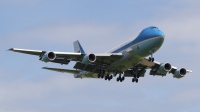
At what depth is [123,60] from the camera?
87.1 m

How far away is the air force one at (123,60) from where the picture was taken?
84750 millimetres

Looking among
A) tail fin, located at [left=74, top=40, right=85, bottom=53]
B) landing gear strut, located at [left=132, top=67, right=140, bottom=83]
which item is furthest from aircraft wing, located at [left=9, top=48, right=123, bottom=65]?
tail fin, located at [left=74, top=40, right=85, bottom=53]

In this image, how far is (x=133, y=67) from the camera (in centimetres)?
9469

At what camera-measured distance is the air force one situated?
3337 inches

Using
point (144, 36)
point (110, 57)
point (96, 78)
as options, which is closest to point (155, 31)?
point (144, 36)

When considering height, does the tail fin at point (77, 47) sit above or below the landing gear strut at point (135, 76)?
above

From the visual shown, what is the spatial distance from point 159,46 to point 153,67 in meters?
10.9

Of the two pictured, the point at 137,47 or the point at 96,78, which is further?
the point at 96,78

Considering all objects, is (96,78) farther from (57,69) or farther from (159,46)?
(159,46)

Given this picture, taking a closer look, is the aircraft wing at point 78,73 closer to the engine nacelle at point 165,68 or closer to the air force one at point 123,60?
the air force one at point 123,60

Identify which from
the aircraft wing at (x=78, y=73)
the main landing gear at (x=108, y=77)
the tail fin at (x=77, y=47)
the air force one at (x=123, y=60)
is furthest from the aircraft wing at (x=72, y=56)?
the tail fin at (x=77, y=47)

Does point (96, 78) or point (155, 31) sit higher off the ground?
point (155, 31)

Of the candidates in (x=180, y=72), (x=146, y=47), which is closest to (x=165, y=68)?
(x=180, y=72)

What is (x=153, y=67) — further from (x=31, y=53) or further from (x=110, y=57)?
(x=31, y=53)
